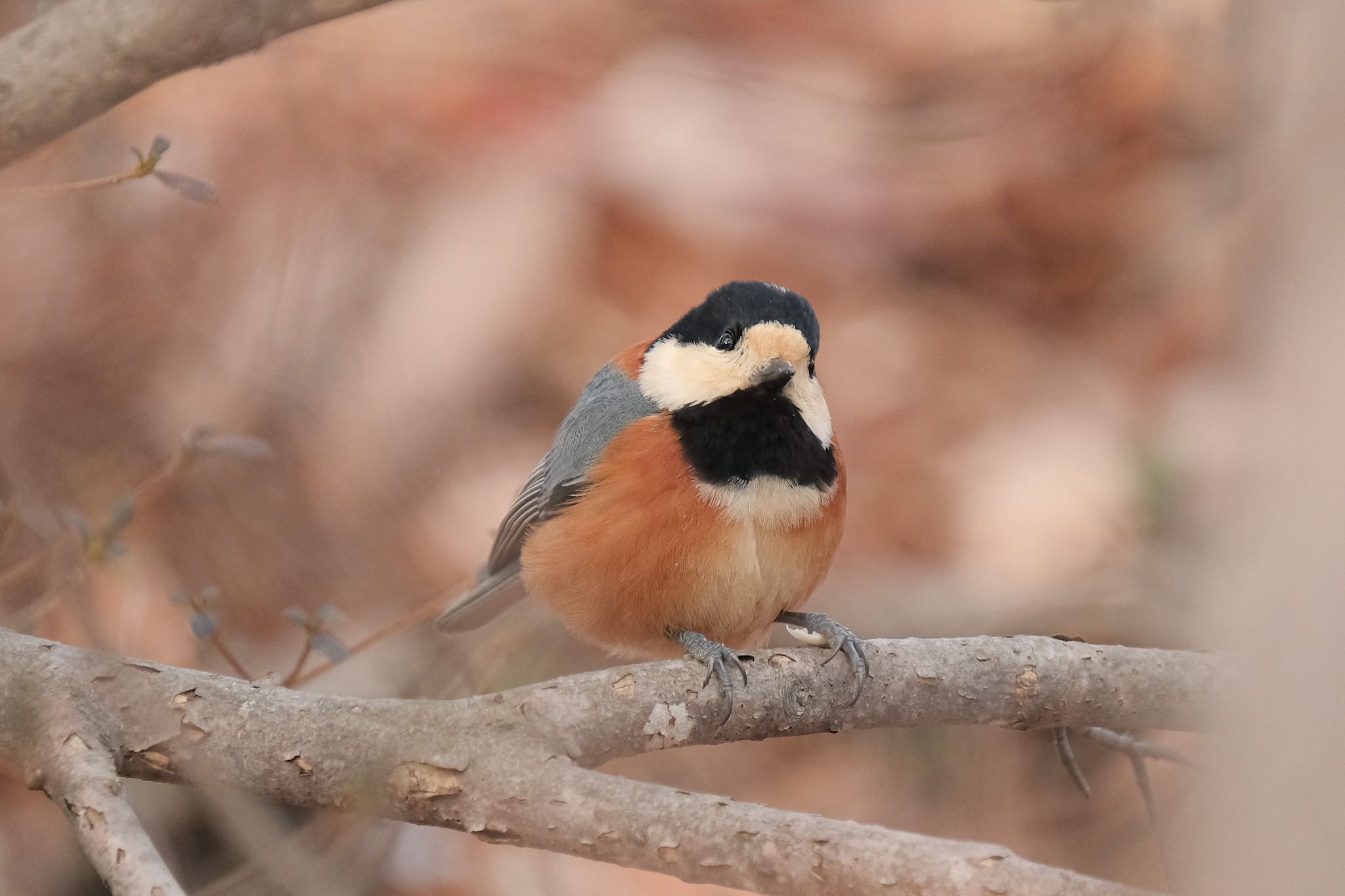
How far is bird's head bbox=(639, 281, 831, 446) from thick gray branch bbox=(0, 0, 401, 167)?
114 cm

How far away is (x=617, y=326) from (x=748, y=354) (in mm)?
3432

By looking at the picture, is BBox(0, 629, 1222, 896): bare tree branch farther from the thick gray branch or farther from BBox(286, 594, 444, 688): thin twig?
the thick gray branch

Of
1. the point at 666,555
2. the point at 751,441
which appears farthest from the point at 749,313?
the point at 666,555

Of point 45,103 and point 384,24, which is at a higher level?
point 384,24

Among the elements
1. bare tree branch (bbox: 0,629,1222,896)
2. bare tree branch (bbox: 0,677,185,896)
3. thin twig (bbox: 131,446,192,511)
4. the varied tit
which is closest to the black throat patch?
the varied tit

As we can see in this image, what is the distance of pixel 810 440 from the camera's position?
115 inches

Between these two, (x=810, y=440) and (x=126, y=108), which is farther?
(x=126, y=108)

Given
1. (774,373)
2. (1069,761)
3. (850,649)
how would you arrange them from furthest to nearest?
(774,373)
(1069,761)
(850,649)

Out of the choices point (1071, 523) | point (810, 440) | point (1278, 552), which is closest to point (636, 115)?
point (1071, 523)

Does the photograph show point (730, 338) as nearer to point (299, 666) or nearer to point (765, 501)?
point (765, 501)

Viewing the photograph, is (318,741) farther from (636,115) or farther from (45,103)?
(636,115)

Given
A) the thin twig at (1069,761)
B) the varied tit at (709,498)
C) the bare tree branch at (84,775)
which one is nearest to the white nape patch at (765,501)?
the varied tit at (709,498)

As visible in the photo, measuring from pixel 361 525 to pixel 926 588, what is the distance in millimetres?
2462

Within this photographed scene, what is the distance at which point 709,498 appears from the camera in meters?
2.80
